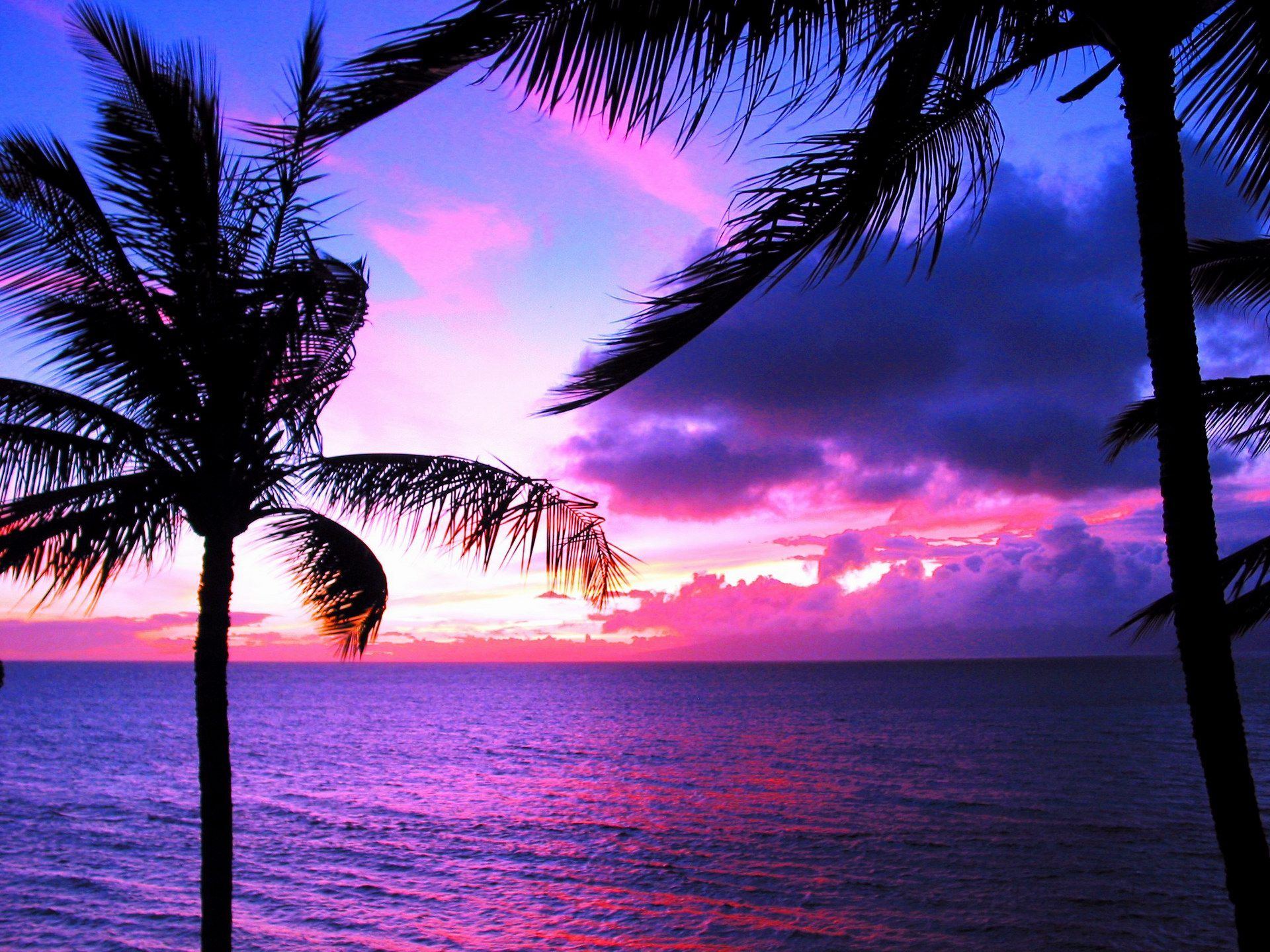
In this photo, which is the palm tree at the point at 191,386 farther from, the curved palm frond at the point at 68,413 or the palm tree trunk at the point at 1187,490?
the palm tree trunk at the point at 1187,490

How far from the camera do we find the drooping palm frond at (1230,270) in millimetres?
7246

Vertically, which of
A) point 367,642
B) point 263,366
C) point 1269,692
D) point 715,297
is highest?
point 263,366

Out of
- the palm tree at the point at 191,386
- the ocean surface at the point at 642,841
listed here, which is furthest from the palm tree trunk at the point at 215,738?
the ocean surface at the point at 642,841

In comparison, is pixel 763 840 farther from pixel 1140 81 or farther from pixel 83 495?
pixel 1140 81

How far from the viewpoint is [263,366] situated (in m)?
6.60

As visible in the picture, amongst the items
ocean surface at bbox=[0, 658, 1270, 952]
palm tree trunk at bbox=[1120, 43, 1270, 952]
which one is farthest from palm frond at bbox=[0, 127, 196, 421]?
ocean surface at bbox=[0, 658, 1270, 952]

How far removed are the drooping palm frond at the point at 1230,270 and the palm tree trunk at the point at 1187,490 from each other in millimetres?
4666

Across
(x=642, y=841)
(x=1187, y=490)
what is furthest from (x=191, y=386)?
(x=642, y=841)

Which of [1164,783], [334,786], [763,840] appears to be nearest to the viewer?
[763,840]

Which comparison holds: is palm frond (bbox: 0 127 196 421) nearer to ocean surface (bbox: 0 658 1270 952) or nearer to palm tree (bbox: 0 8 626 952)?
palm tree (bbox: 0 8 626 952)

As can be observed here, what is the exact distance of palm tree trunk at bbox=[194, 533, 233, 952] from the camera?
6.46m

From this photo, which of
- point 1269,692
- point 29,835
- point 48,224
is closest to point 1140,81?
point 48,224

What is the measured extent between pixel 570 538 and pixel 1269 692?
103 metres

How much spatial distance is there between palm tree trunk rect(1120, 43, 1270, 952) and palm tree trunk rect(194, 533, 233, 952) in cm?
600
